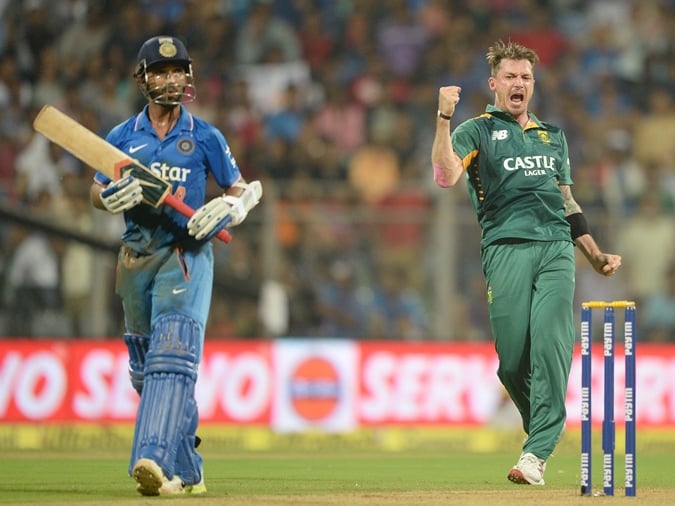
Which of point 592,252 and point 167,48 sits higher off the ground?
point 167,48

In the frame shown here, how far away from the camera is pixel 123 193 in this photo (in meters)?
6.96

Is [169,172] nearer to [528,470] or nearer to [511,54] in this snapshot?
[511,54]

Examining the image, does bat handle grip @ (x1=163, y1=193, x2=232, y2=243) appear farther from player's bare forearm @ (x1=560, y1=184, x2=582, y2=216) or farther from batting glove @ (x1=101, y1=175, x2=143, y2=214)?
player's bare forearm @ (x1=560, y1=184, x2=582, y2=216)

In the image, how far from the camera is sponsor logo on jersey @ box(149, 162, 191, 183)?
7.26m

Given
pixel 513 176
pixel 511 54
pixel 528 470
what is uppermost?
pixel 511 54

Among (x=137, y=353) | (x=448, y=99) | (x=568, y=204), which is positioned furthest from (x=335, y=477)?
(x=448, y=99)

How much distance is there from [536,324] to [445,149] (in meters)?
1.11

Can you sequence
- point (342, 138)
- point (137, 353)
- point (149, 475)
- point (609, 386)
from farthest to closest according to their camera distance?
point (342, 138), point (137, 353), point (609, 386), point (149, 475)

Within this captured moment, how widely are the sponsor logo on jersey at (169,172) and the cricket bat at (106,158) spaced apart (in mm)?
91

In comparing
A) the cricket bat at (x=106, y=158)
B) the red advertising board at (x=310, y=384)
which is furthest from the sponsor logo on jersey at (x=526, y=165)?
the red advertising board at (x=310, y=384)

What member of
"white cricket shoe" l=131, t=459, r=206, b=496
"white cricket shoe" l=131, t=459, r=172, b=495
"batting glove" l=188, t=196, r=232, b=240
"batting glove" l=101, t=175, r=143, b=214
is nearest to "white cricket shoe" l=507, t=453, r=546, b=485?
"white cricket shoe" l=131, t=459, r=206, b=496

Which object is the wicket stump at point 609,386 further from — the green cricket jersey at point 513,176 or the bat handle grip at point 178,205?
the bat handle grip at point 178,205

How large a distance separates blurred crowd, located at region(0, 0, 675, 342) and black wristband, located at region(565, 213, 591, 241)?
6291 millimetres

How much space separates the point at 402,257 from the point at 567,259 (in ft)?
21.6
